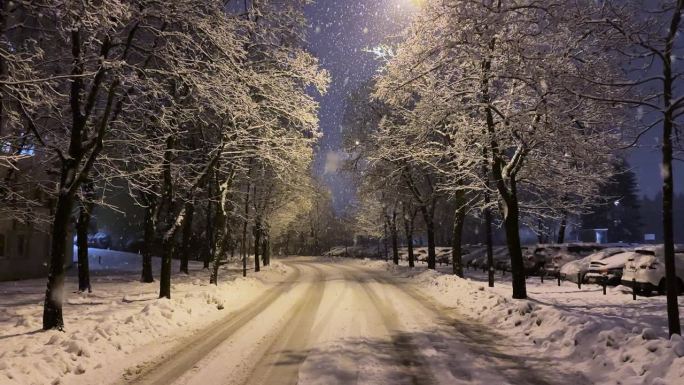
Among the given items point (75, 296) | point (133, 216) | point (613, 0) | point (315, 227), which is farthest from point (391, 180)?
point (315, 227)

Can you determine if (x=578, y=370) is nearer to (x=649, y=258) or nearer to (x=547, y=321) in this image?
(x=547, y=321)

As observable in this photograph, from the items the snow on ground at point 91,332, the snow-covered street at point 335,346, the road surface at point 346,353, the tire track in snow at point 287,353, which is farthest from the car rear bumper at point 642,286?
the snow on ground at point 91,332

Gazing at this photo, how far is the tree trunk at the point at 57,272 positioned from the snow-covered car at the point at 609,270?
58.0 ft

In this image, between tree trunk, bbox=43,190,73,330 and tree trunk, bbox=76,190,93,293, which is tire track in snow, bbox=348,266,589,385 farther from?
tree trunk, bbox=76,190,93,293

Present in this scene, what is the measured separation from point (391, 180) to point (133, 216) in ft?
120

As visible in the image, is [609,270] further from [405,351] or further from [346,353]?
[346,353]

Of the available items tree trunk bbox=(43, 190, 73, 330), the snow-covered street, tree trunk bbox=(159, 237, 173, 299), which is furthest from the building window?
tree trunk bbox=(43, 190, 73, 330)

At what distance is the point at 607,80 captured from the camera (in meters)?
9.14

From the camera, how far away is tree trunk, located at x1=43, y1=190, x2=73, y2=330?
1028 centimetres

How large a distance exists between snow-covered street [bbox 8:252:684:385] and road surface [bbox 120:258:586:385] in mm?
23

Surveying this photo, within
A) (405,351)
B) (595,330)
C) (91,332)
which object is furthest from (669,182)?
(91,332)

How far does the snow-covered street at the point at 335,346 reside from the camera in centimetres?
721

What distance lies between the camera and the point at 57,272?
1041 cm

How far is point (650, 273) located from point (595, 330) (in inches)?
368
